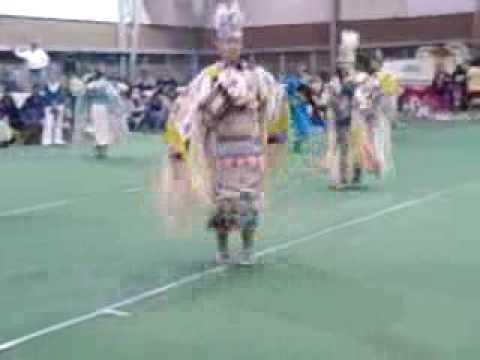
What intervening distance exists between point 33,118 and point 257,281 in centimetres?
1226

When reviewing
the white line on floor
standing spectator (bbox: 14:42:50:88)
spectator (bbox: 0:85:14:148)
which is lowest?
the white line on floor

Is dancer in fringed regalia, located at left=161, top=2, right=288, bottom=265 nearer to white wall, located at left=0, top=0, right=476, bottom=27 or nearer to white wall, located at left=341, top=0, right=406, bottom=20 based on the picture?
white wall, located at left=0, top=0, right=476, bottom=27

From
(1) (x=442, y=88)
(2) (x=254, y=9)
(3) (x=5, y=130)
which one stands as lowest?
(3) (x=5, y=130)

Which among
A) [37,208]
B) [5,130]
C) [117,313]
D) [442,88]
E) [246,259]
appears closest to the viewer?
[117,313]

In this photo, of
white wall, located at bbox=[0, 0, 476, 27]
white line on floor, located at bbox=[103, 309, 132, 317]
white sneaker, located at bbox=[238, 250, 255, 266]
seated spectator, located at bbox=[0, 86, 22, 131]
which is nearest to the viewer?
white line on floor, located at bbox=[103, 309, 132, 317]

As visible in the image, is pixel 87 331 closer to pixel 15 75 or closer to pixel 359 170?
pixel 359 170

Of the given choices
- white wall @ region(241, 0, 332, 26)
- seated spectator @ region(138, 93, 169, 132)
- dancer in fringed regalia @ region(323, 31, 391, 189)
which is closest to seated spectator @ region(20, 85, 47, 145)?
seated spectator @ region(138, 93, 169, 132)

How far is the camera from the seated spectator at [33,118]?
1678 cm

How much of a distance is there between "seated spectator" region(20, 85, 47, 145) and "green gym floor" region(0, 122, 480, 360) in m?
7.63

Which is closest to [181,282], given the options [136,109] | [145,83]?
[136,109]

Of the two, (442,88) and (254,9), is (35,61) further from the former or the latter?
(442,88)

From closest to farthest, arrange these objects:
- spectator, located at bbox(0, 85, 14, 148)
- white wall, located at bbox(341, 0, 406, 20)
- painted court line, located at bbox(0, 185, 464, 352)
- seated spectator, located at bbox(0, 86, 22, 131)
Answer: painted court line, located at bbox(0, 185, 464, 352) < spectator, located at bbox(0, 85, 14, 148) < seated spectator, located at bbox(0, 86, 22, 131) < white wall, located at bbox(341, 0, 406, 20)

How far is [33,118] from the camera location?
55.3ft

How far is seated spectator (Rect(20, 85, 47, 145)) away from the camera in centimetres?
1678
